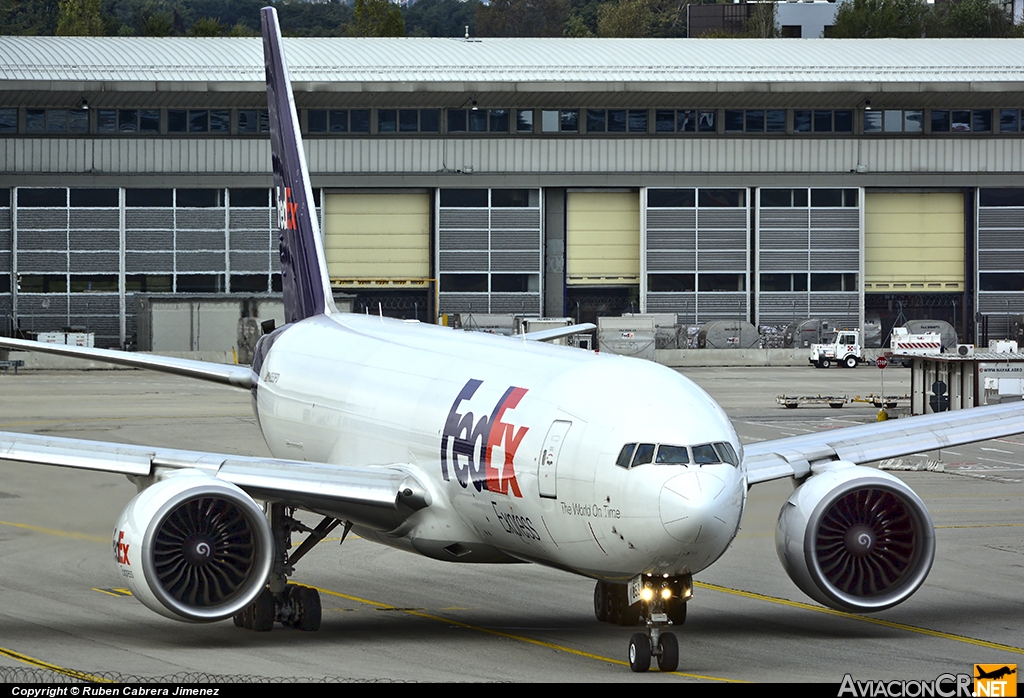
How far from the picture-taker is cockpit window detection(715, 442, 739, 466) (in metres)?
20.1

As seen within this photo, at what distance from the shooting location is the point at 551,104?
360 ft

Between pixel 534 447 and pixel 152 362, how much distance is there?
1404 centimetres

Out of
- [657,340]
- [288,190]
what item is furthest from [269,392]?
[657,340]

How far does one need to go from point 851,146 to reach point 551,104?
2265 cm

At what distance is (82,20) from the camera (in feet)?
640

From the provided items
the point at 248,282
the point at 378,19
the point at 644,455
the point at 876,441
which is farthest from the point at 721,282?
the point at 644,455

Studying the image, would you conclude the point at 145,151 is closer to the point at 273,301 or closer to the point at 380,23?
the point at 273,301

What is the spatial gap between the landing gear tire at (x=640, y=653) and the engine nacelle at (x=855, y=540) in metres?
3.83

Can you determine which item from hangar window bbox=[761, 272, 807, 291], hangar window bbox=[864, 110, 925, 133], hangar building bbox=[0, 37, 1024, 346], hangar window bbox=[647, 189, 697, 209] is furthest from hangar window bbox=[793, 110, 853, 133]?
hangar window bbox=[761, 272, 807, 291]

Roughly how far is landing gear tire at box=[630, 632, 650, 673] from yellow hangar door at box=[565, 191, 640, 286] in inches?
3659

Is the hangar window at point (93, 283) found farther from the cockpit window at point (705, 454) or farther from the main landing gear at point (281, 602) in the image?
the cockpit window at point (705, 454)

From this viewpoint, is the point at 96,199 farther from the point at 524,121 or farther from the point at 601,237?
the point at 601,237

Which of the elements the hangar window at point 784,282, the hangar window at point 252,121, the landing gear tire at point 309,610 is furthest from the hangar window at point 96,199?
the landing gear tire at point 309,610

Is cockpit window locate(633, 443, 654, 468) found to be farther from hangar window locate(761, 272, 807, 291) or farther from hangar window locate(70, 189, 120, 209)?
hangar window locate(70, 189, 120, 209)
